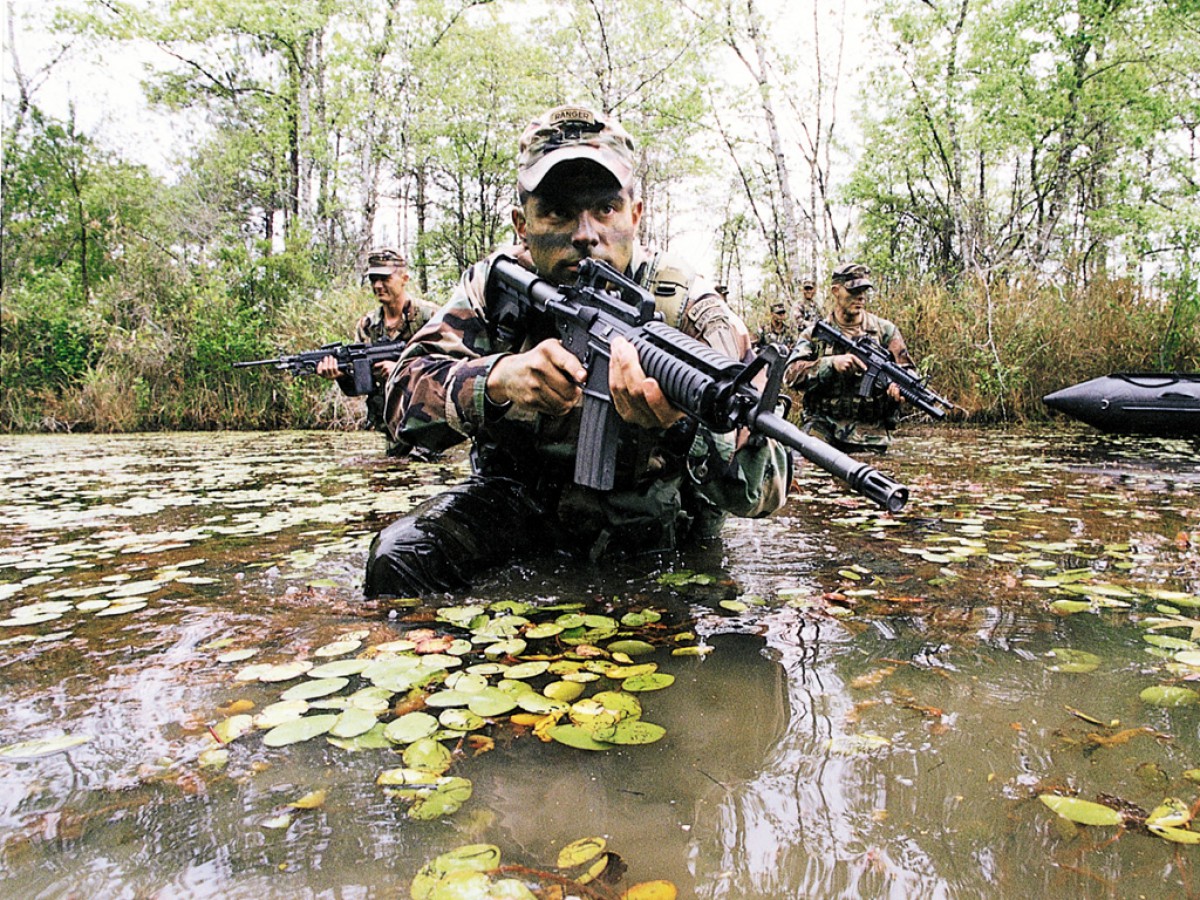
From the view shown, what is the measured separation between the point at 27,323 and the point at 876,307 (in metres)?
14.4

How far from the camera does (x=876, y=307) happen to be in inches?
423

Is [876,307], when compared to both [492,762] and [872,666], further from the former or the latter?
[492,762]


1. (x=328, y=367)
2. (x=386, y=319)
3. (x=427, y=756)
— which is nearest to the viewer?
(x=427, y=756)

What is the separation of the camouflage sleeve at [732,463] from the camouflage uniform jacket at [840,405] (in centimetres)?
423

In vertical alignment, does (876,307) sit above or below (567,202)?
above

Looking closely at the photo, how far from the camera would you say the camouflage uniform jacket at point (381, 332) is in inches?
268

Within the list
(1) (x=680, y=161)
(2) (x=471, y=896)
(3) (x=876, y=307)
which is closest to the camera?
(2) (x=471, y=896)

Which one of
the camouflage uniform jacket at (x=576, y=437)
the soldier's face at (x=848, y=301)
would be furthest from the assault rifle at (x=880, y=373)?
the camouflage uniform jacket at (x=576, y=437)

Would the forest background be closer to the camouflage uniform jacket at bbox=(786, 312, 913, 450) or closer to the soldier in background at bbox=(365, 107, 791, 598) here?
the camouflage uniform jacket at bbox=(786, 312, 913, 450)

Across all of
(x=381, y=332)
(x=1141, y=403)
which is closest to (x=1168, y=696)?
(x=1141, y=403)

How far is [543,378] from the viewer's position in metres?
2.16

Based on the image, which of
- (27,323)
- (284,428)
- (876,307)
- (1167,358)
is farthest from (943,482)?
(27,323)

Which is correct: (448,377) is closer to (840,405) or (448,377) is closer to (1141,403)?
(840,405)

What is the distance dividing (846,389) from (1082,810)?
6057mm
